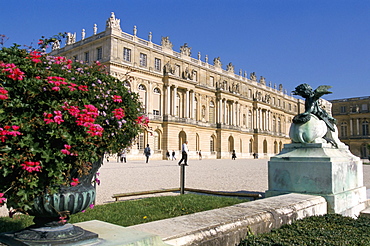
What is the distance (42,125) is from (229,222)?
182cm

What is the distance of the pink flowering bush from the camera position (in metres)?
2.05

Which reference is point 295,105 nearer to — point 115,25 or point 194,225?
point 115,25

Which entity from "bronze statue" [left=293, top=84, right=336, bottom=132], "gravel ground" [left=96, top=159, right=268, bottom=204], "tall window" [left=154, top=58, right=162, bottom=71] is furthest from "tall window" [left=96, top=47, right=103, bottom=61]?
"bronze statue" [left=293, top=84, right=336, bottom=132]

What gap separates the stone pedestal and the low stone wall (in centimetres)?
64

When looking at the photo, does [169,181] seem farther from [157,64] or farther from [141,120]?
[157,64]

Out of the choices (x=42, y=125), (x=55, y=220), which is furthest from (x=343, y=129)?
(x=42, y=125)

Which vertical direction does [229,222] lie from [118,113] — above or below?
below

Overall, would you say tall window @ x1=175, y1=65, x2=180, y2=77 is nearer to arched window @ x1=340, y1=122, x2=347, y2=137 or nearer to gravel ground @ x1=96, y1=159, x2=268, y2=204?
gravel ground @ x1=96, y1=159, x2=268, y2=204

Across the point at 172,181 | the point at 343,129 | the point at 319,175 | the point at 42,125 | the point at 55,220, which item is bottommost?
the point at 172,181

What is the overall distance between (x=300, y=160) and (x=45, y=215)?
3906 mm

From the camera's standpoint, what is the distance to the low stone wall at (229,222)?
262cm

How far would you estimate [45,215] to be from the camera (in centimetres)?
234

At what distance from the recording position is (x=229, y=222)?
298cm

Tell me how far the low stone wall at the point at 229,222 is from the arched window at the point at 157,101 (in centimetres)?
3202
